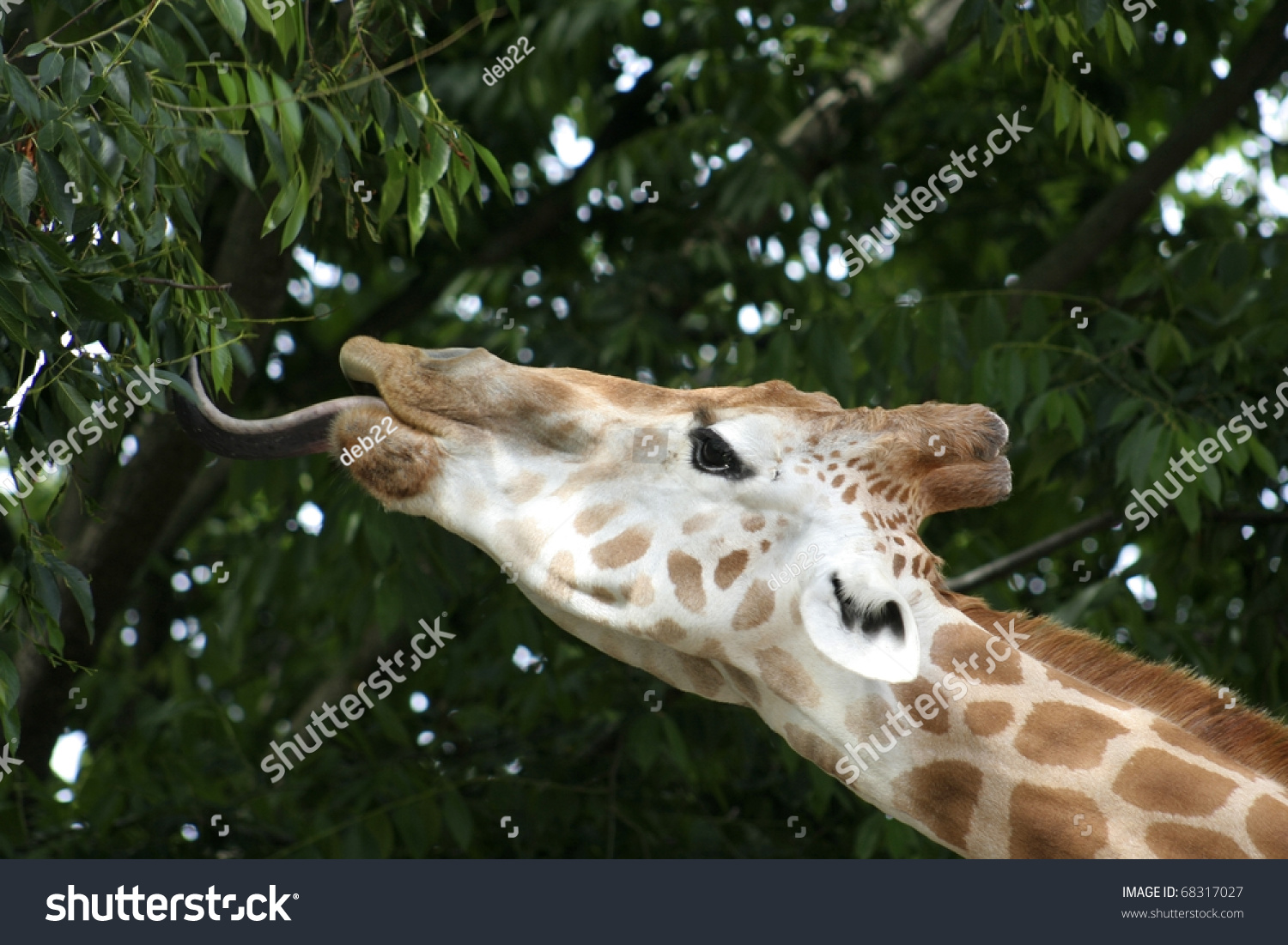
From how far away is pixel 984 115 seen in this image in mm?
6355

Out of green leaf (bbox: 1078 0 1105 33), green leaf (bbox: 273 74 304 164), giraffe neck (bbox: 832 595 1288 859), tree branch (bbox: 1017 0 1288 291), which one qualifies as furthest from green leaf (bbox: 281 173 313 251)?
tree branch (bbox: 1017 0 1288 291)

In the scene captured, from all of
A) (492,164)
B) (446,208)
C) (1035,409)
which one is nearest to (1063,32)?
(1035,409)

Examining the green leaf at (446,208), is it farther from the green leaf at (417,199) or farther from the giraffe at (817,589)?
the giraffe at (817,589)

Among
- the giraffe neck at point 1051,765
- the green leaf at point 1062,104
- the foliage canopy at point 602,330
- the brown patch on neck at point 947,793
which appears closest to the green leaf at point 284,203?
the foliage canopy at point 602,330

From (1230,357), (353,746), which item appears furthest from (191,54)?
(1230,357)

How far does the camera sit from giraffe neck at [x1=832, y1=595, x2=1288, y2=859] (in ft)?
8.68

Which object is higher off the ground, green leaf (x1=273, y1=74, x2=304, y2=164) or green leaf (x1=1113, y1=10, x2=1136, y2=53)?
green leaf (x1=1113, y1=10, x2=1136, y2=53)

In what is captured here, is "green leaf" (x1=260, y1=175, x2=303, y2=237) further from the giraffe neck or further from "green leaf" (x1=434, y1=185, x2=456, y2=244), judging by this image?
the giraffe neck

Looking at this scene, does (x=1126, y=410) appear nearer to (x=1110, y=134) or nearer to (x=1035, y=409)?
(x=1035, y=409)

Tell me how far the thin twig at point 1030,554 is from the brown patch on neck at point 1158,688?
202 centimetres

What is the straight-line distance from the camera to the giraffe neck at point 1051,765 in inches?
104

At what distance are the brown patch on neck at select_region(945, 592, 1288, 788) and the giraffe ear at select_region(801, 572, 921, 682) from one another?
1.09 feet
